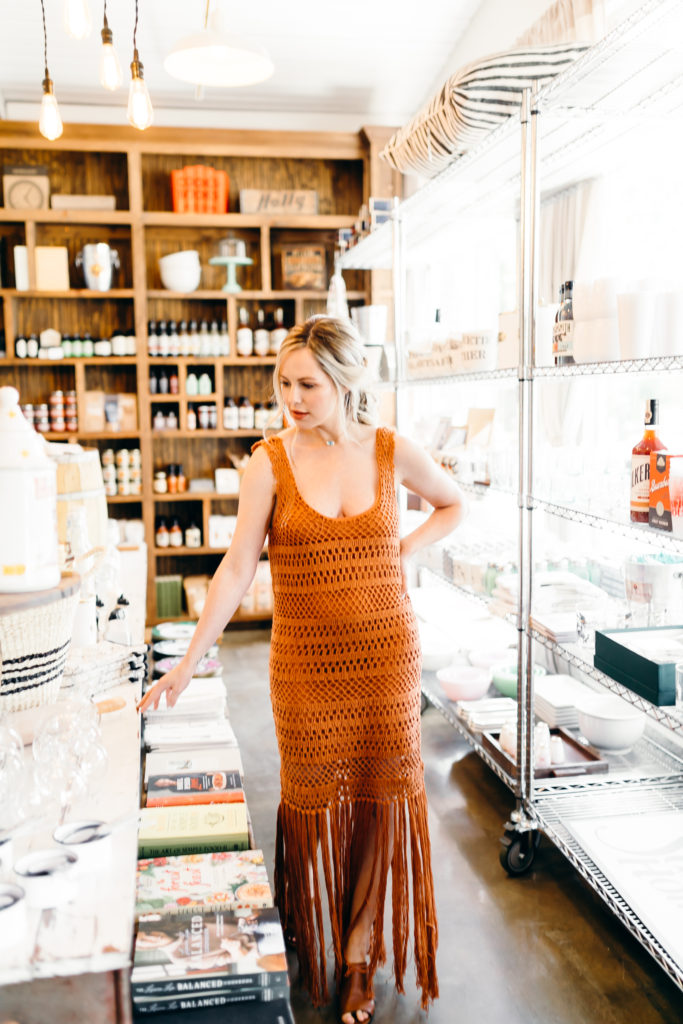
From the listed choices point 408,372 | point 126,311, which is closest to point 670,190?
point 408,372

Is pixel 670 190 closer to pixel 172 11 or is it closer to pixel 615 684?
pixel 615 684

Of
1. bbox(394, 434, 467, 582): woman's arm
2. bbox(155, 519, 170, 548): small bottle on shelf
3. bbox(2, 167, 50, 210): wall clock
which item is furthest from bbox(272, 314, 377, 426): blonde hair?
bbox(2, 167, 50, 210): wall clock

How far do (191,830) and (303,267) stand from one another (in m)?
4.30

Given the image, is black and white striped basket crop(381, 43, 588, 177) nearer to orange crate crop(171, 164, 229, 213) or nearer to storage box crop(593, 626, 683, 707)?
storage box crop(593, 626, 683, 707)

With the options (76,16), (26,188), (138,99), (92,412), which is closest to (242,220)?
(26,188)

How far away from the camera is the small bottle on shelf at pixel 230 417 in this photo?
5.45 meters

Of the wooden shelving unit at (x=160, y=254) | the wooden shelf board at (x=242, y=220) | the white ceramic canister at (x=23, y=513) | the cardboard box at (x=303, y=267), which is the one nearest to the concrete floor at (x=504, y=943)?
the white ceramic canister at (x=23, y=513)

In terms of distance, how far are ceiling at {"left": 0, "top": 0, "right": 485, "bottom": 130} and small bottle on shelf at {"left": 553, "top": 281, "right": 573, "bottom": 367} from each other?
7.56 feet

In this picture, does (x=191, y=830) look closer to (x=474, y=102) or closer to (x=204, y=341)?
(x=474, y=102)

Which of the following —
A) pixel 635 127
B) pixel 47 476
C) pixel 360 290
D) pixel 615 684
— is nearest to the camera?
pixel 47 476

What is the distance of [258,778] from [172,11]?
3.58 m

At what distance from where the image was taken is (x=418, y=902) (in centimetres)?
196

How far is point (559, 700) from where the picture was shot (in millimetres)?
3166

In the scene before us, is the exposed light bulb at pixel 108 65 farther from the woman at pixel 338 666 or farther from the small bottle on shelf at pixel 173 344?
the small bottle on shelf at pixel 173 344
